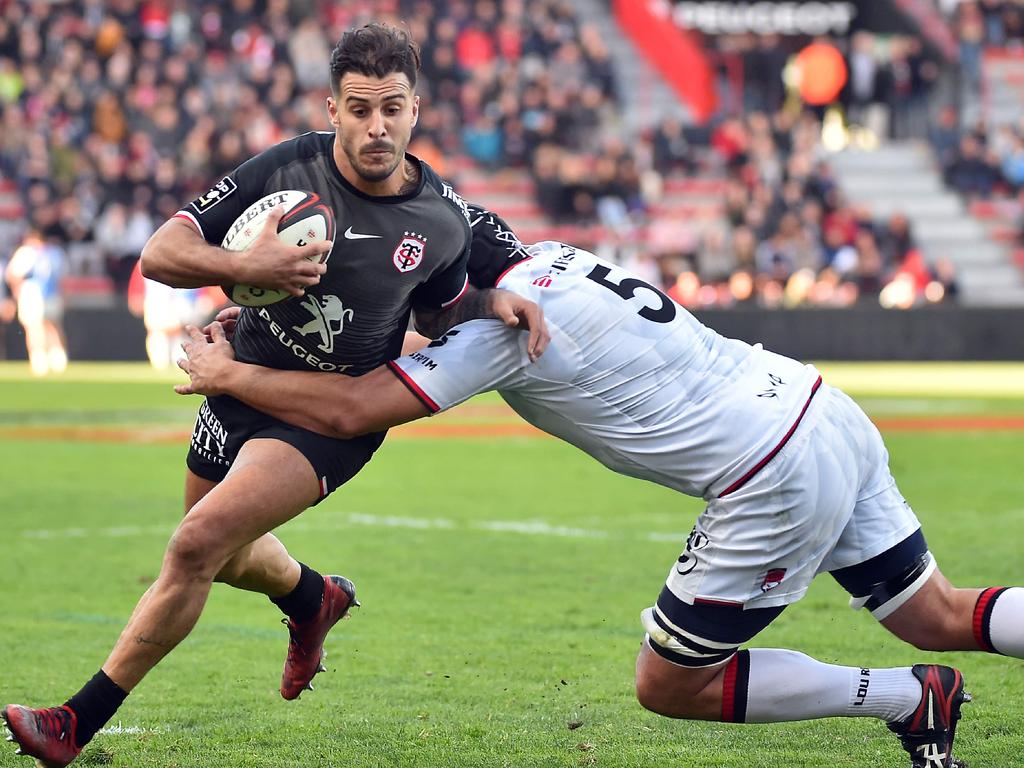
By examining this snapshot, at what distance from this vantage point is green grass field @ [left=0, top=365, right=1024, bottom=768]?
5.43 meters

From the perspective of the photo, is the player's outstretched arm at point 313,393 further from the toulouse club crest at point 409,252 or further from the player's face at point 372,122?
the player's face at point 372,122

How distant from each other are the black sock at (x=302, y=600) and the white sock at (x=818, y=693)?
1.74 metres

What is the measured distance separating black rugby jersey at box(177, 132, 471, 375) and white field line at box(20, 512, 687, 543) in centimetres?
492

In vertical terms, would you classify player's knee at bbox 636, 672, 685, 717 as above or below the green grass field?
above

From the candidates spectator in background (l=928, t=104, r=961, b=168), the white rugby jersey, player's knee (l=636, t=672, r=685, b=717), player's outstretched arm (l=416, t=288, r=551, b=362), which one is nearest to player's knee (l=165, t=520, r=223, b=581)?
the white rugby jersey

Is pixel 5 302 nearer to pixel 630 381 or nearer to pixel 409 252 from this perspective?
pixel 409 252

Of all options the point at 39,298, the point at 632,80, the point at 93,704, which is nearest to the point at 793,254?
the point at 632,80

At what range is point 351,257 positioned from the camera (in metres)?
5.02

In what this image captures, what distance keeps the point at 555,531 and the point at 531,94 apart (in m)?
22.1

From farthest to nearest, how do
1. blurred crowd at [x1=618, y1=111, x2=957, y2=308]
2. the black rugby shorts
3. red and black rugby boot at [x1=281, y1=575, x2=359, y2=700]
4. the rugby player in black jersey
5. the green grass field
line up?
blurred crowd at [x1=618, y1=111, x2=957, y2=308], red and black rugby boot at [x1=281, y1=575, x2=359, y2=700], the green grass field, the black rugby shorts, the rugby player in black jersey

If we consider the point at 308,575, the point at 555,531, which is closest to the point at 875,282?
the point at 555,531

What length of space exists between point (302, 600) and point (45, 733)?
1.39m

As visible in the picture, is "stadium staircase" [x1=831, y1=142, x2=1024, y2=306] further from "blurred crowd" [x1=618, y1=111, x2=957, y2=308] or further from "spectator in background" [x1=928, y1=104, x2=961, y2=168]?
"blurred crowd" [x1=618, y1=111, x2=957, y2=308]

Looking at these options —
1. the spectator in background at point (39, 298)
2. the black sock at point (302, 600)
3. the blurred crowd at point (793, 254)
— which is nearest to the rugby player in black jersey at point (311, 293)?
the black sock at point (302, 600)
